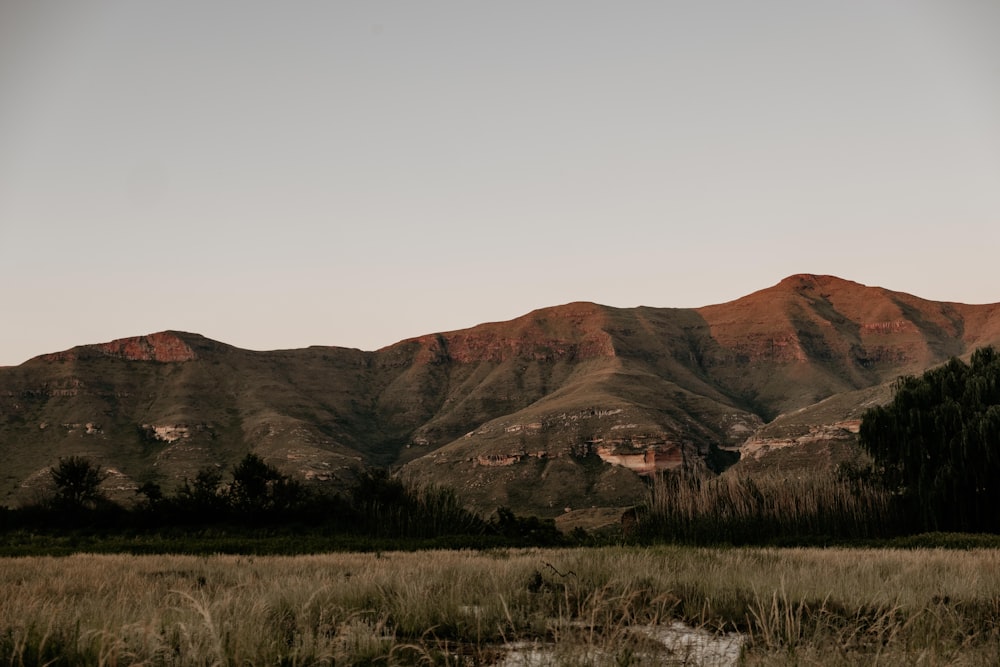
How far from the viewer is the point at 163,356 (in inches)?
7564

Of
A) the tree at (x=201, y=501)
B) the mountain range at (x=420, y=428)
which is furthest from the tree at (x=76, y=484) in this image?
the mountain range at (x=420, y=428)

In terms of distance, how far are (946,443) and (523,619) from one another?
37625 millimetres

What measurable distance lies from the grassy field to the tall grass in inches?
1152

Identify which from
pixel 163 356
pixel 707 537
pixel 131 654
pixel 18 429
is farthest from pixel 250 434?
pixel 131 654

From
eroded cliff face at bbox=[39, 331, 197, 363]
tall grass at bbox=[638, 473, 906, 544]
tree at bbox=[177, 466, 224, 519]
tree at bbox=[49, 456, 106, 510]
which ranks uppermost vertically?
eroded cliff face at bbox=[39, 331, 197, 363]

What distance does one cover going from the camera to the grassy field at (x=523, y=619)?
5.86m

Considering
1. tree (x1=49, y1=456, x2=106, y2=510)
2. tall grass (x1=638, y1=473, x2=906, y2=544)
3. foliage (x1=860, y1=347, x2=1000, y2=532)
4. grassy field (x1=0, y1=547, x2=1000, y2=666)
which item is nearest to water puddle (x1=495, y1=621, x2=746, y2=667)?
grassy field (x1=0, y1=547, x2=1000, y2=666)

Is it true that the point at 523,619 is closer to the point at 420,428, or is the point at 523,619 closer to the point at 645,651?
the point at 645,651

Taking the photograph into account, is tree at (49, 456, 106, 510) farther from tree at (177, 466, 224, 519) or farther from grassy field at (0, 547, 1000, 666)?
grassy field at (0, 547, 1000, 666)

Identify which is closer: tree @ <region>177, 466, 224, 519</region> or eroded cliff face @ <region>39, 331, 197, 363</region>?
tree @ <region>177, 466, 224, 519</region>

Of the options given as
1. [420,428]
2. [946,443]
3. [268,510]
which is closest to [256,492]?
[268,510]

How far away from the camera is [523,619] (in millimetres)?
7430

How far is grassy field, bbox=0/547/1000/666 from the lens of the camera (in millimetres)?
5859

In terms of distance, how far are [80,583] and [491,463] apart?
11964cm
